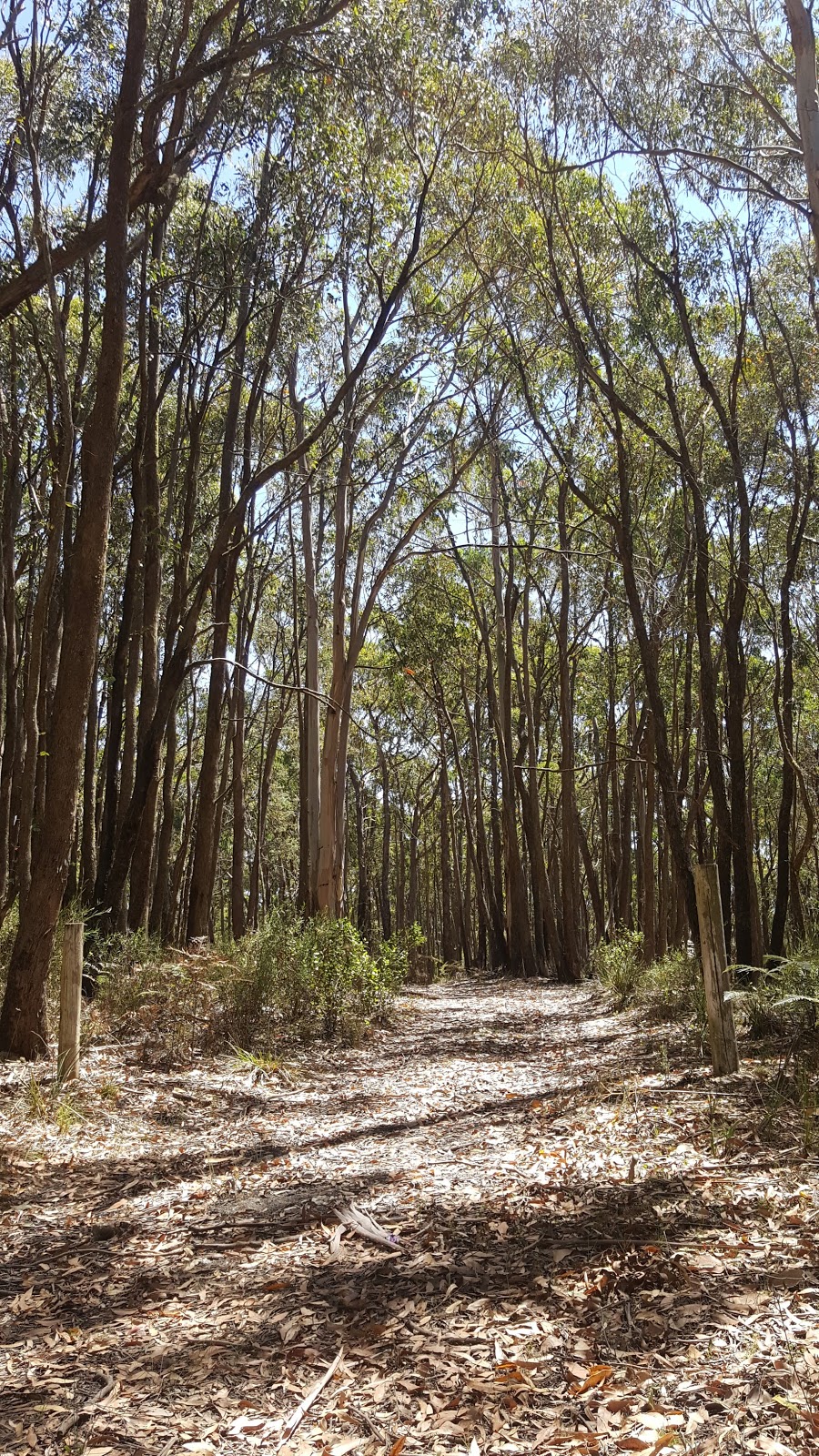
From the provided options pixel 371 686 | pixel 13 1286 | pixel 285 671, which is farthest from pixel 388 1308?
pixel 371 686

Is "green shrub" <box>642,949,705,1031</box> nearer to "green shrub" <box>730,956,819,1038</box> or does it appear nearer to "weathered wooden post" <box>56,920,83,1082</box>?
"green shrub" <box>730,956,819,1038</box>

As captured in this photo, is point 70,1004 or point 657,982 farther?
point 657,982

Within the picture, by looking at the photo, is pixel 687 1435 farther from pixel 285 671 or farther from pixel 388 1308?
pixel 285 671

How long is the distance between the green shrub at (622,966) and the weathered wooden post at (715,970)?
5.01 metres

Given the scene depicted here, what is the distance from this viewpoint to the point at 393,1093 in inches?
268

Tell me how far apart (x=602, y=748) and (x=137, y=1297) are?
2175 cm

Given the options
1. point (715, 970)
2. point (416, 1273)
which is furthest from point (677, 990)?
point (416, 1273)

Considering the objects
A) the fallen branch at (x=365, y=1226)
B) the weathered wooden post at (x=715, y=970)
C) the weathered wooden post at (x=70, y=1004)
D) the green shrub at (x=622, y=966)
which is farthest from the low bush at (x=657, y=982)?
the weathered wooden post at (x=70, y=1004)

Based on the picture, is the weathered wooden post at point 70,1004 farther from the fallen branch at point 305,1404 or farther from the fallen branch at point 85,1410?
the fallen branch at point 305,1404

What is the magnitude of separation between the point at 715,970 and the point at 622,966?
648 cm

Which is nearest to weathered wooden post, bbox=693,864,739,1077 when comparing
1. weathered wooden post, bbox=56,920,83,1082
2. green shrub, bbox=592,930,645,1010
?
weathered wooden post, bbox=56,920,83,1082

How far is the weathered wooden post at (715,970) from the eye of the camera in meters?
5.56

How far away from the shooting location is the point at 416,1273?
3430mm

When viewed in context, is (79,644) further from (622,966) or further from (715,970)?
(622,966)
